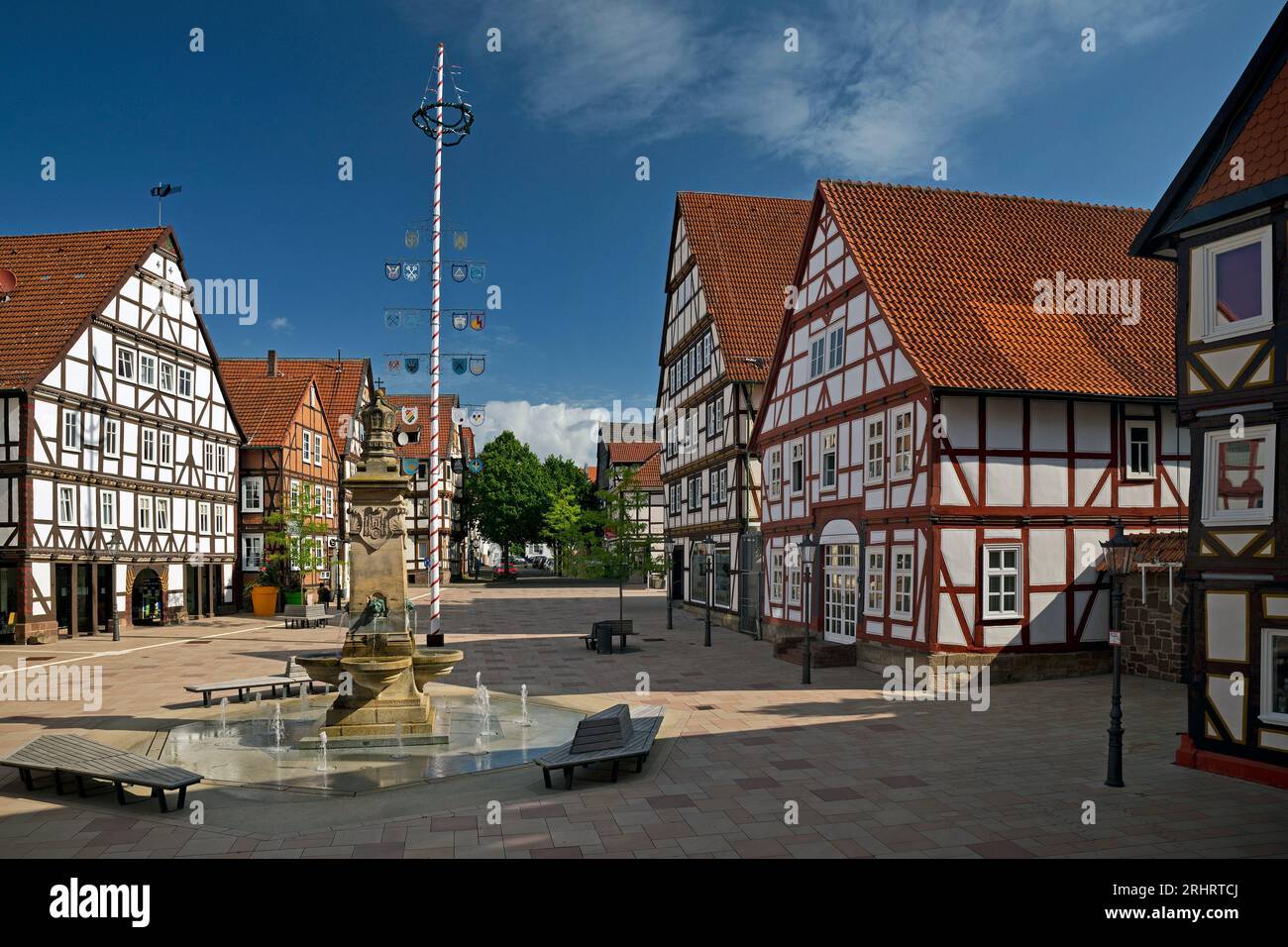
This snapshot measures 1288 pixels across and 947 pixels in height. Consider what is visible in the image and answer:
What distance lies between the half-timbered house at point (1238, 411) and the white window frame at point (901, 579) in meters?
7.45

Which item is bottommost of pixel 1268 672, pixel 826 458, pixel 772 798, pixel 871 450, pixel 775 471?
pixel 772 798

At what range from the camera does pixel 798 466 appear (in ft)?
84.4

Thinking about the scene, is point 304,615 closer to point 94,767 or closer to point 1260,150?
point 94,767

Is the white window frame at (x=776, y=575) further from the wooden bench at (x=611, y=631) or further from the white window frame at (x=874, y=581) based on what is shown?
the white window frame at (x=874, y=581)

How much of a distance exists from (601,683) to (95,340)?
21.4 m

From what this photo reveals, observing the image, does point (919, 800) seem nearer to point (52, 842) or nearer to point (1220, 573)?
point (1220, 573)

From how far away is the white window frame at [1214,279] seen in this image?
36.8 ft

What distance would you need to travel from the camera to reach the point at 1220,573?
11.5 meters

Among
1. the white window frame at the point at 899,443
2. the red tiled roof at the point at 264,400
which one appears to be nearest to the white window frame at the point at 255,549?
the red tiled roof at the point at 264,400

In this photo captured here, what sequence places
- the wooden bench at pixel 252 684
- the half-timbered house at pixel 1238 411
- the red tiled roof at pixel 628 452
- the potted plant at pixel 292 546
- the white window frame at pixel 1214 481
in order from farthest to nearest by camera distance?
the red tiled roof at pixel 628 452
the potted plant at pixel 292 546
the wooden bench at pixel 252 684
the white window frame at pixel 1214 481
the half-timbered house at pixel 1238 411

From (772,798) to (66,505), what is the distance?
26663mm

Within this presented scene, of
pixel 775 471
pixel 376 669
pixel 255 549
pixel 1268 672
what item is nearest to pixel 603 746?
pixel 376 669

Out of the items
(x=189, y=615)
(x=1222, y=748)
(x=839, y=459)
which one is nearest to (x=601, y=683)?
(x=839, y=459)

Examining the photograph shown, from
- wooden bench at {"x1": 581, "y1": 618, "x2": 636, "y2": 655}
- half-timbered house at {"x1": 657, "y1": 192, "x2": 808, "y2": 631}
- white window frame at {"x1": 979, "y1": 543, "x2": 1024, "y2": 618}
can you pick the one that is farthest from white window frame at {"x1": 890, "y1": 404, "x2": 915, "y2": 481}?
half-timbered house at {"x1": 657, "y1": 192, "x2": 808, "y2": 631}
